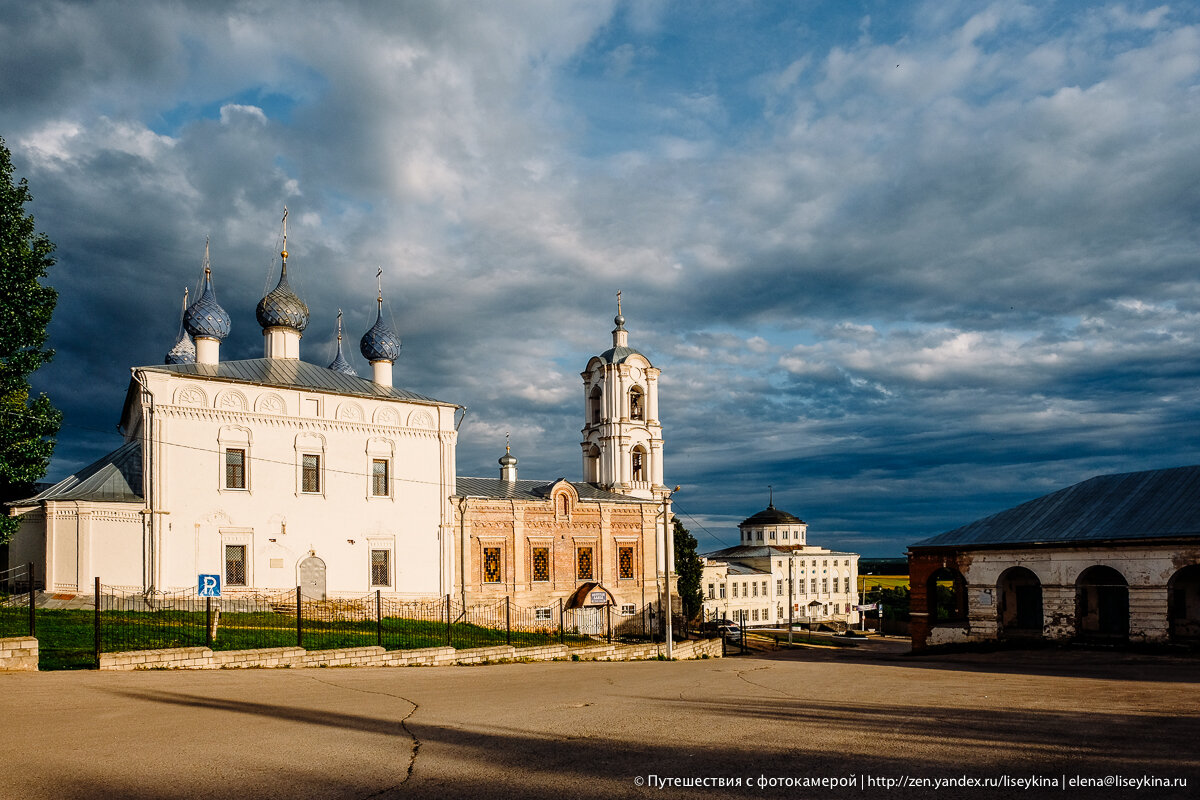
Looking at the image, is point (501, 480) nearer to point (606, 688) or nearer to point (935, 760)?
point (606, 688)

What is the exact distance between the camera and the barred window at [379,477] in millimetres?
32281

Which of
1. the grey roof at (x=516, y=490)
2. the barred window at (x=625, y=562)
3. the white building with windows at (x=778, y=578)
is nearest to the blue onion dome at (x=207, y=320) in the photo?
the grey roof at (x=516, y=490)

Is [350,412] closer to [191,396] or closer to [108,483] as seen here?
[191,396]

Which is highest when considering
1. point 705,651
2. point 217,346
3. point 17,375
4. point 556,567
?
point 217,346

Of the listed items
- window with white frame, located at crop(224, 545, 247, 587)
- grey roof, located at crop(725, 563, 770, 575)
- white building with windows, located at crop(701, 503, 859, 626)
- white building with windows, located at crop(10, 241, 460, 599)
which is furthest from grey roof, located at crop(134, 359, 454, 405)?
grey roof, located at crop(725, 563, 770, 575)

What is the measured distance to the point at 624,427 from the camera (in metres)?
42.7

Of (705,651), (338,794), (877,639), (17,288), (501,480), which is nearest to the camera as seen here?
(338,794)

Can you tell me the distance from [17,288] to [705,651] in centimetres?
2287

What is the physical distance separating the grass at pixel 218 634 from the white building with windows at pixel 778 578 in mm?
40951

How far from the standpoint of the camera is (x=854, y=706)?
39.7ft

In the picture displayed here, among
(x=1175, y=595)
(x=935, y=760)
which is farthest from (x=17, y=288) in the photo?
(x=1175, y=595)

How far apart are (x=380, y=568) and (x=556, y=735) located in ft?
78.0

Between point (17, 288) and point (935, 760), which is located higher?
point (17, 288)

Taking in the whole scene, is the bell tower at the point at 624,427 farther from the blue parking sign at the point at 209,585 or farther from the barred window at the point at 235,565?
the blue parking sign at the point at 209,585
